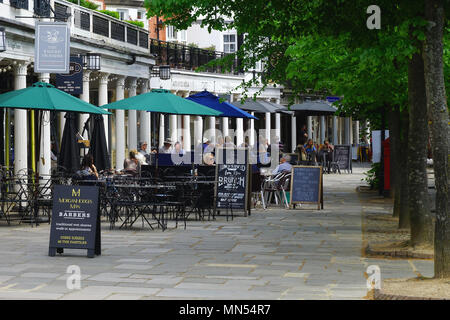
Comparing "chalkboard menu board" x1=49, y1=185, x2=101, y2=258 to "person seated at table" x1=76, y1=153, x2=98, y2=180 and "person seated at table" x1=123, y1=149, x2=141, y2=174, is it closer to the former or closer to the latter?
"person seated at table" x1=76, y1=153, x2=98, y2=180

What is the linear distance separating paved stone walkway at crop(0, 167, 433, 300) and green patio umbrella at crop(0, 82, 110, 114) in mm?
2238

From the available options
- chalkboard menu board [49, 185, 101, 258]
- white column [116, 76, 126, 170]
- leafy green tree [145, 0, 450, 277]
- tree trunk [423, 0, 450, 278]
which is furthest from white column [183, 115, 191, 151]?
tree trunk [423, 0, 450, 278]

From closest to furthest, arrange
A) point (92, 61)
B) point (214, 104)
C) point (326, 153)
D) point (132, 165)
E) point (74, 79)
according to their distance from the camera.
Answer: point (132, 165), point (214, 104), point (74, 79), point (92, 61), point (326, 153)

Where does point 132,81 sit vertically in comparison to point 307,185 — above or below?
above

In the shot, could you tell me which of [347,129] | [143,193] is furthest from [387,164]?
[347,129]

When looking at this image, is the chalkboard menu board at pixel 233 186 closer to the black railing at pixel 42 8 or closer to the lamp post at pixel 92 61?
the black railing at pixel 42 8

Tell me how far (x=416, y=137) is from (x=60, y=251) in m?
5.39

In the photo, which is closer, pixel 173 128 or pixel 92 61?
pixel 92 61

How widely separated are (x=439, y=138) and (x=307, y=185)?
10.8 metres

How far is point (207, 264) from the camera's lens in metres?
10.5

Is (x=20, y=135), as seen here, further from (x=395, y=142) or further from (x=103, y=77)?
(x=395, y=142)

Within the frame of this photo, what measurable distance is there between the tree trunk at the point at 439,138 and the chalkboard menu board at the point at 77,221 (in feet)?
15.1

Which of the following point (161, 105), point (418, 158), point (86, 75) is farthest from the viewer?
point (86, 75)

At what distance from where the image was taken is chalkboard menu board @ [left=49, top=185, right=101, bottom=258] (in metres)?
11.1
